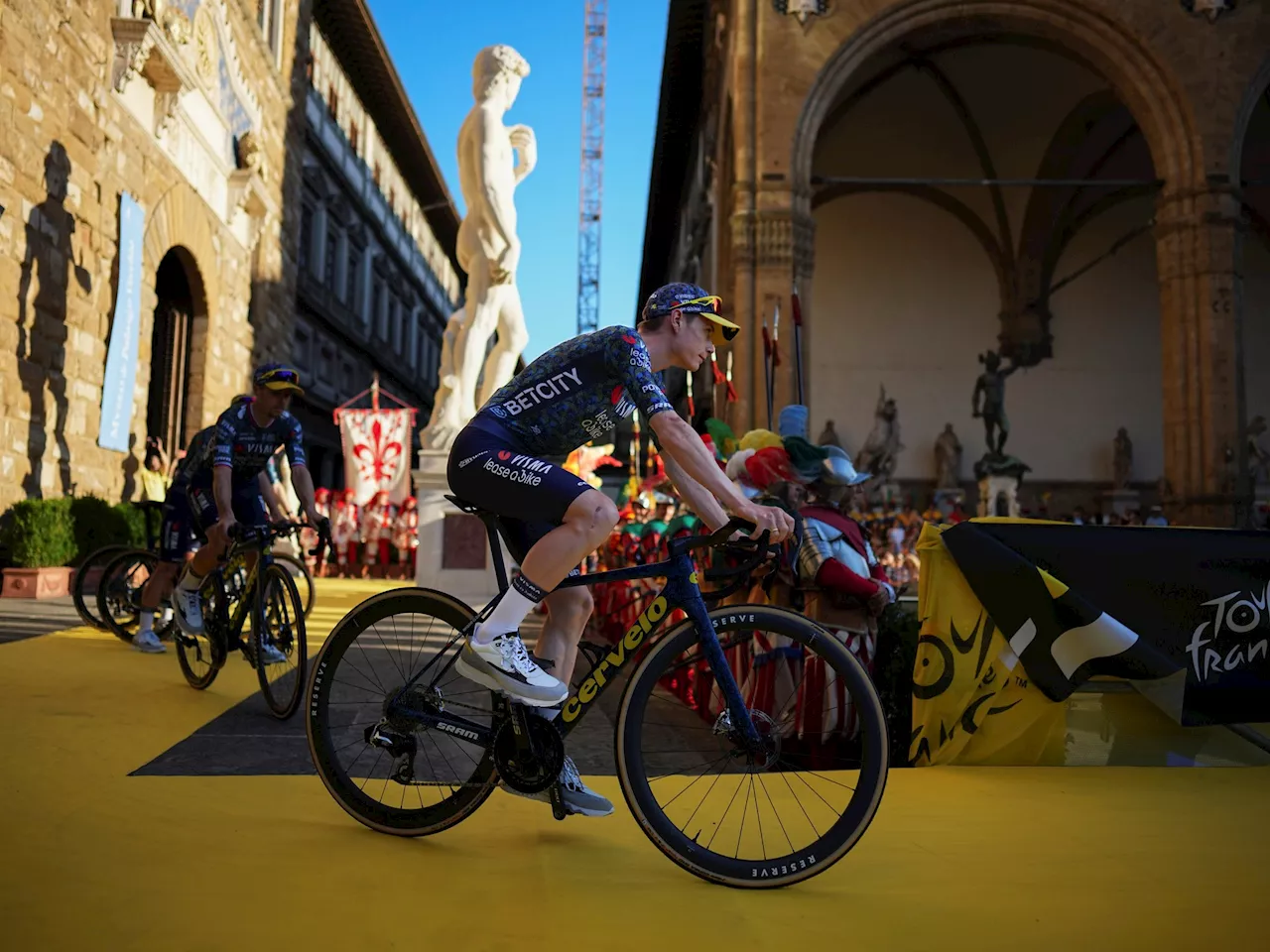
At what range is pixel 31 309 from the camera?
464 inches

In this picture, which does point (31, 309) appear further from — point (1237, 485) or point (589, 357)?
point (1237, 485)

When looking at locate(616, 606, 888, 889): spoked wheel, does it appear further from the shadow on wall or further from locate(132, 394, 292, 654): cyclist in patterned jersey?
the shadow on wall

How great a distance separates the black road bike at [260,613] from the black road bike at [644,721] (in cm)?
151

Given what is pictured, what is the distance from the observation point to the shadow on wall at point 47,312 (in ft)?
38.4

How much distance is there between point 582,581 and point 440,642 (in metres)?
0.51

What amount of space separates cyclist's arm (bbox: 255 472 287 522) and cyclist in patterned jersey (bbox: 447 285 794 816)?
3.52 m

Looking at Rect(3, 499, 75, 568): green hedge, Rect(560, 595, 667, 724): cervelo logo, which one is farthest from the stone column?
Rect(560, 595, 667, 724): cervelo logo

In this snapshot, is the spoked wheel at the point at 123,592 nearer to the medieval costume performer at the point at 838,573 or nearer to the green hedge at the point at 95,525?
the green hedge at the point at 95,525

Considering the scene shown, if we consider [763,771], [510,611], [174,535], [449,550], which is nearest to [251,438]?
[174,535]

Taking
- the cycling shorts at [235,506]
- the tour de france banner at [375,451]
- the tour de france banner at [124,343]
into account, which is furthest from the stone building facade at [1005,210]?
the cycling shorts at [235,506]

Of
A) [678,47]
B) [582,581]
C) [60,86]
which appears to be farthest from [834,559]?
[678,47]

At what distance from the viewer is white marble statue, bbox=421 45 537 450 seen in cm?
1233

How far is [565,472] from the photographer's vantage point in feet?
9.57

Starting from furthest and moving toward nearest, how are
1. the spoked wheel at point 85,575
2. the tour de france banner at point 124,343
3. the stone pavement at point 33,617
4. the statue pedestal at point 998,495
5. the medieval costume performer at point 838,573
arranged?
the statue pedestal at point 998,495 → the tour de france banner at point 124,343 → the stone pavement at point 33,617 → the spoked wheel at point 85,575 → the medieval costume performer at point 838,573
